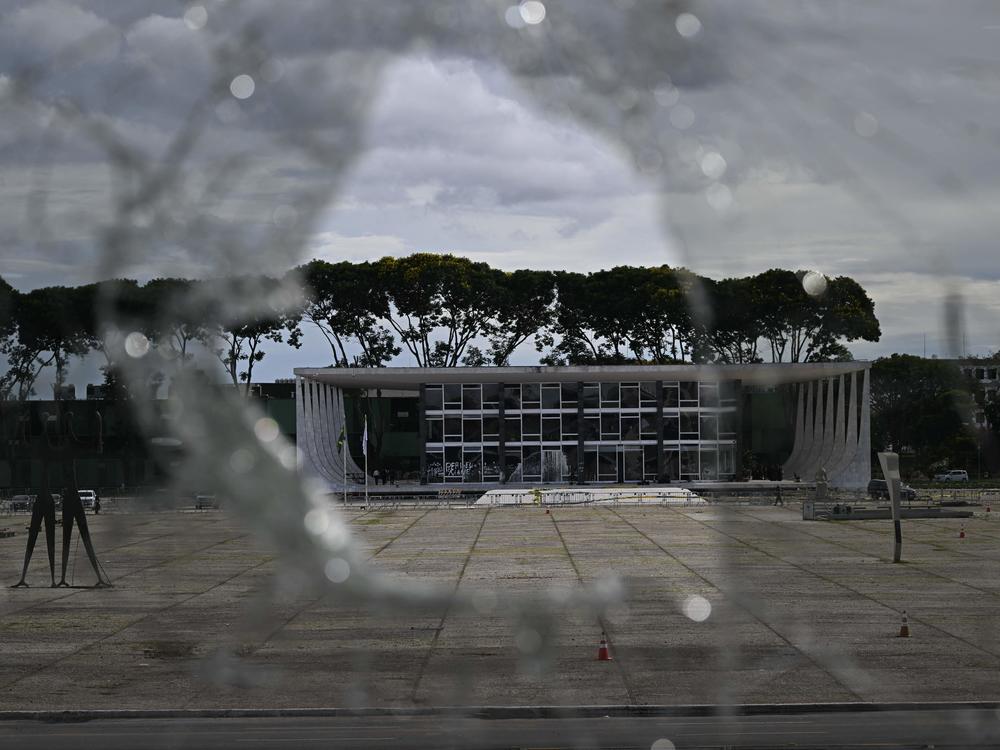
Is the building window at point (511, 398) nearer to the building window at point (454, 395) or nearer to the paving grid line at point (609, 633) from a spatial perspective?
the building window at point (454, 395)

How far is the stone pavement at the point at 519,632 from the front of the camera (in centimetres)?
2211

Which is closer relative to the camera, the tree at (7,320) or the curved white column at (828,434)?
the tree at (7,320)

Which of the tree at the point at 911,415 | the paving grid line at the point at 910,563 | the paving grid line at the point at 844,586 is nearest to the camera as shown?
the paving grid line at the point at 844,586

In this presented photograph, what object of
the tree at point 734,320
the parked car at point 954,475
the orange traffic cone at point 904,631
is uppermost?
the tree at point 734,320

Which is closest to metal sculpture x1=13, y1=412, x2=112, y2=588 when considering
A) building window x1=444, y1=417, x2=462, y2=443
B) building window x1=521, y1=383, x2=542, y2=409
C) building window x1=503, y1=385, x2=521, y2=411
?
building window x1=444, y1=417, x2=462, y2=443

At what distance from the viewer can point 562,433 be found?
4023 inches

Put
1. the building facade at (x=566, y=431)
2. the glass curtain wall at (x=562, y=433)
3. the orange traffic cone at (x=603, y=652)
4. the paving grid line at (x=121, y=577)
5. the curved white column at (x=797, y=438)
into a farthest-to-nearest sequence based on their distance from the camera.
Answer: the curved white column at (x=797, y=438) < the glass curtain wall at (x=562, y=433) < the building facade at (x=566, y=431) < the paving grid line at (x=121, y=577) < the orange traffic cone at (x=603, y=652)

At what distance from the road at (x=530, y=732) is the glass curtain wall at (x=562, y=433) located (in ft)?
266

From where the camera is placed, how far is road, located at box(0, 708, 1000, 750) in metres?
18.3

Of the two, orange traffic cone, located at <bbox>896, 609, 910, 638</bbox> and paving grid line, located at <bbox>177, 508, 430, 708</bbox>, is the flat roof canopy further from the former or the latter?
orange traffic cone, located at <bbox>896, 609, 910, 638</bbox>

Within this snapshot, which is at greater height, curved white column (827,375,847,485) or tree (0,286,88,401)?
tree (0,286,88,401)

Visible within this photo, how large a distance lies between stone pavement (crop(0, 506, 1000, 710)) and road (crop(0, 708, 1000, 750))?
3.70 feet

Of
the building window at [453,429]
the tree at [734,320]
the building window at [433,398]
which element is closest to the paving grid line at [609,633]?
the tree at [734,320]

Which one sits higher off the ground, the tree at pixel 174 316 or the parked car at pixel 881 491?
the tree at pixel 174 316
